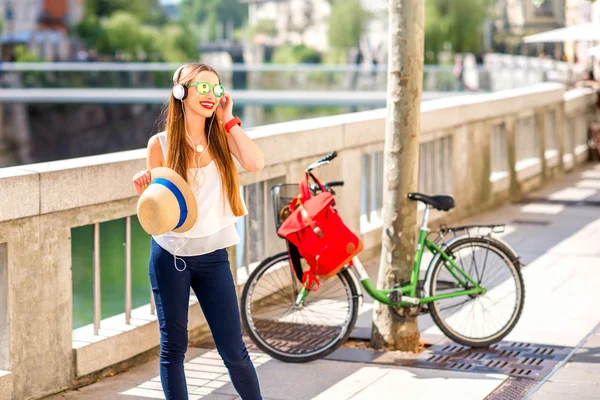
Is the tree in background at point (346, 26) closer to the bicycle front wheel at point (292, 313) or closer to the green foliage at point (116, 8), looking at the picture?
the green foliage at point (116, 8)

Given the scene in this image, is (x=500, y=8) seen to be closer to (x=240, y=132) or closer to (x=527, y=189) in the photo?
(x=527, y=189)

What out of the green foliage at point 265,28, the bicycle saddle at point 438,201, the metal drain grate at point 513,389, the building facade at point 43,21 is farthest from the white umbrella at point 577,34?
the green foliage at point 265,28

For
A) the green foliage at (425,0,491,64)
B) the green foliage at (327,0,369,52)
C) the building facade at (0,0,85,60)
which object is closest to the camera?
the green foliage at (425,0,491,64)

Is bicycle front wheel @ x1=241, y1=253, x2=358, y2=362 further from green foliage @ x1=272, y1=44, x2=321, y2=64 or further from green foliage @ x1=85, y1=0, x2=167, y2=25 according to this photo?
green foliage @ x1=272, y1=44, x2=321, y2=64

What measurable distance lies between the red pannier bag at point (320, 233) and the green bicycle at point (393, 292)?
15 cm

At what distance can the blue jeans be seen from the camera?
4.34 metres

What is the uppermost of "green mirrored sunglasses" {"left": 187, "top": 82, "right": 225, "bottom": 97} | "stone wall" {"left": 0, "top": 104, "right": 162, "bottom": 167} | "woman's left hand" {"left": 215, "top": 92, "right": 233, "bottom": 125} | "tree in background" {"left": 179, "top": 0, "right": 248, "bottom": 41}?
"tree in background" {"left": 179, "top": 0, "right": 248, "bottom": 41}

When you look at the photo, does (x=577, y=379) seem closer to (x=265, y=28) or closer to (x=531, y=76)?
(x=531, y=76)

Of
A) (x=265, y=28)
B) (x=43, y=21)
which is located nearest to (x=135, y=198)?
(x=43, y=21)

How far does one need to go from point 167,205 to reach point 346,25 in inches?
3668

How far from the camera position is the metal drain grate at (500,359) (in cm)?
605

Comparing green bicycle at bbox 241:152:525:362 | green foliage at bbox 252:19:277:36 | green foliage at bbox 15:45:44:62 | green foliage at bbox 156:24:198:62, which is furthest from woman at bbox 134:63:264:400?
green foliage at bbox 252:19:277:36

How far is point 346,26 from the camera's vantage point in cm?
9612

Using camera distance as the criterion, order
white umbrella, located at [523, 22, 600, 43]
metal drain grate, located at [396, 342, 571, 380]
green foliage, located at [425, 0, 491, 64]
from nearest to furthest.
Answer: metal drain grate, located at [396, 342, 571, 380], white umbrella, located at [523, 22, 600, 43], green foliage, located at [425, 0, 491, 64]
